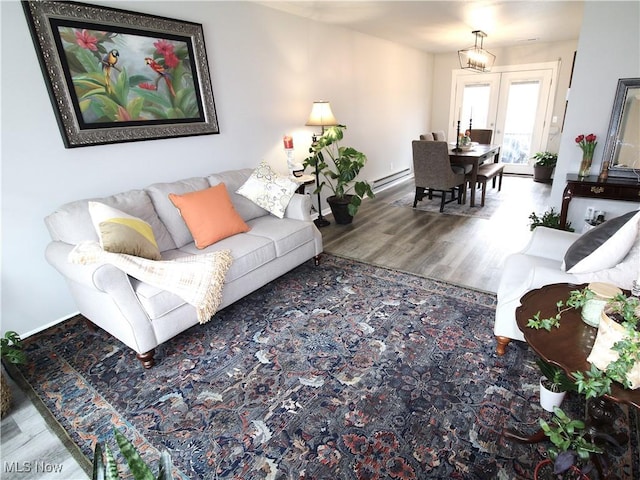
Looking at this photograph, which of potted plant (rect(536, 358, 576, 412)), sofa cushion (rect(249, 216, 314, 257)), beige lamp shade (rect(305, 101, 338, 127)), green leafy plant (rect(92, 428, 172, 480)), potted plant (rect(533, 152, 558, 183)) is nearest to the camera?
green leafy plant (rect(92, 428, 172, 480))

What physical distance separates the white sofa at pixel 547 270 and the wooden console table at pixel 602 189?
1.23 metres

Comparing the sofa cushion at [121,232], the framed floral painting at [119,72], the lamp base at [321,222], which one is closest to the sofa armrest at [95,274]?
the sofa cushion at [121,232]

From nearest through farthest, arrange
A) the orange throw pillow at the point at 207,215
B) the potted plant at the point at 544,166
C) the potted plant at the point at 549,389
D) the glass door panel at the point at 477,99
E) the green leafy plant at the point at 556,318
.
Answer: the green leafy plant at the point at 556,318 < the potted plant at the point at 549,389 < the orange throw pillow at the point at 207,215 < the potted plant at the point at 544,166 < the glass door panel at the point at 477,99

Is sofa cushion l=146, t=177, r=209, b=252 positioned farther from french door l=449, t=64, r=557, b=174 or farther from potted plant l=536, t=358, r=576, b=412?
french door l=449, t=64, r=557, b=174

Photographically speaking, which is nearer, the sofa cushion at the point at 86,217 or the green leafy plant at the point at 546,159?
the sofa cushion at the point at 86,217

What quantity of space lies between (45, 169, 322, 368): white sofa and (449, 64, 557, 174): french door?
18.1 feet

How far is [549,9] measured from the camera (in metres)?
3.92

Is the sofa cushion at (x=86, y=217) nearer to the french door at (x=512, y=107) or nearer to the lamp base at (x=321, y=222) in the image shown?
the lamp base at (x=321, y=222)

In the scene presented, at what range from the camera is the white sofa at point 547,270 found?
1577mm

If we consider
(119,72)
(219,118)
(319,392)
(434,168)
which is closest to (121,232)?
(119,72)

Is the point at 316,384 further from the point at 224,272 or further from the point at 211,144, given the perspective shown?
the point at 211,144

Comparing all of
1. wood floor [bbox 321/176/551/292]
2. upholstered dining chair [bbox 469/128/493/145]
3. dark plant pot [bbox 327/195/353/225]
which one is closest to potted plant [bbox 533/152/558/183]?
upholstered dining chair [bbox 469/128/493/145]

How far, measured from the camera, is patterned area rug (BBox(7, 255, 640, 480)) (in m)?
1.45

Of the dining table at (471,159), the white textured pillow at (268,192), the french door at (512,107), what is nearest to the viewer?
the white textured pillow at (268,192)
